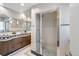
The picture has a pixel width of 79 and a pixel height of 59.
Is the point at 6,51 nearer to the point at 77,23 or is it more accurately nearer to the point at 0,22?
the point at 0,22

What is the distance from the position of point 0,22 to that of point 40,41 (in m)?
2.70

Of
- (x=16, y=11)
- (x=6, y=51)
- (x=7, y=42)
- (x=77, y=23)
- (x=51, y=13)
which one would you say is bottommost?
(x=6, y=51)

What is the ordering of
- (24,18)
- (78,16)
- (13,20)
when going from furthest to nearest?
(24,18) < (13,20) < (78,16)

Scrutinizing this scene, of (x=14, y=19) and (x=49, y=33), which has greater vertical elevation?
(x=14, y=19)

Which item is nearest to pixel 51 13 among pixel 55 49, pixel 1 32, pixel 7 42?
pixel 55 49

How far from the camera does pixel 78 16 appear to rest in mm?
1004

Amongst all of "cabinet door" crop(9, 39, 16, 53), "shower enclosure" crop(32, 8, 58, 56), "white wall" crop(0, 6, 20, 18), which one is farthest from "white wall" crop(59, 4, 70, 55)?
"white wall" crop(0, 6, 20, 18)

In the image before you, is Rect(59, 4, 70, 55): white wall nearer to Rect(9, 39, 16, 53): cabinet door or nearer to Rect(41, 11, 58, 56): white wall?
Rect(41, 11, 58, 56): white wall

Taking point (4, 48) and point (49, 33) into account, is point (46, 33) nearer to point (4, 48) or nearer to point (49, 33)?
point (49, 33)

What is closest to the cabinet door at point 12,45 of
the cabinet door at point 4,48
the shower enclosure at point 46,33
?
the cabinet door at point 4,48

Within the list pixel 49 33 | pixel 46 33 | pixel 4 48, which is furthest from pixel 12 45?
pixel 49 33

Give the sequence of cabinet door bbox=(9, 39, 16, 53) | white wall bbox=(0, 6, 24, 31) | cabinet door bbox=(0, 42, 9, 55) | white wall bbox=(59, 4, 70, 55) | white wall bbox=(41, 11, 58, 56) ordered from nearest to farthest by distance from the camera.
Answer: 1. white wall bbox=(59, 4, 70, 55)
2. white wall bbox=(41, 11, 58, 56)
3. cabinet door bbox=(0, 42, 9, 55)
4. cabinet door bbox=(9, 39, 16, 53)
5. white wall bbox=(0, 6, 24, 31)

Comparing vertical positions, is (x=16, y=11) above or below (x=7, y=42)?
above

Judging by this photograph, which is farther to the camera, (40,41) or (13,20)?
(13,20)
